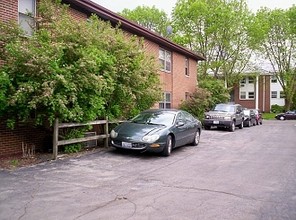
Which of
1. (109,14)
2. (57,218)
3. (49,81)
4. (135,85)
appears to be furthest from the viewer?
(109,14)

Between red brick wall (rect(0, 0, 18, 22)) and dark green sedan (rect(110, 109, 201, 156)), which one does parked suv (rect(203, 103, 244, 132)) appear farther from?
red brick wall (rect(0, 0, 18, 22))

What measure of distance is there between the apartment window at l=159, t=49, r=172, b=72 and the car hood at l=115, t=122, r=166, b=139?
37.0ft

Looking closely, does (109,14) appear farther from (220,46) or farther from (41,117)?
(220,46)

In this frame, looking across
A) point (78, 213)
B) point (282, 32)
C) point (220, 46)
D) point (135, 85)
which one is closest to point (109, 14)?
point (135, 85)

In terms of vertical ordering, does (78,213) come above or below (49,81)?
below

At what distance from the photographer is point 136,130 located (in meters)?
10.4

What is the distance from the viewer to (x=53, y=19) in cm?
1016

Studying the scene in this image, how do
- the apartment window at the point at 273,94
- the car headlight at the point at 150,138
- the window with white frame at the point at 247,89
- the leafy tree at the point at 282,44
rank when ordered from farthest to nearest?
the apartment window at the point at 273,94 → the window with white frame at the point at 247,89 → the leafy tree at the point at 282,44 → the car headlight at the point at 150,138

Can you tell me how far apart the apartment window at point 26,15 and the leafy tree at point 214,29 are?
Result: 26.9 m

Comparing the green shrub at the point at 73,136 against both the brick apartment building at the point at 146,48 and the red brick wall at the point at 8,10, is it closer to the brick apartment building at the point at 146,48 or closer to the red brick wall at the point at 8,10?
the brick apartment building at the point at 146,48

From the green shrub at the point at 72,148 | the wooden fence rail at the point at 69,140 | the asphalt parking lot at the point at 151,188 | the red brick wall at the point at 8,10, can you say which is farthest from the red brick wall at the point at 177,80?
the asphalt parking lot at the point at 151,188

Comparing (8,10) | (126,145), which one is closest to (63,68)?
(8,10)

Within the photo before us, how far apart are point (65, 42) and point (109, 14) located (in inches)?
213

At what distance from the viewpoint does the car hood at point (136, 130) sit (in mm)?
10219
